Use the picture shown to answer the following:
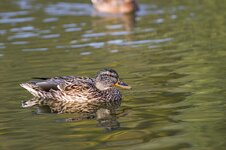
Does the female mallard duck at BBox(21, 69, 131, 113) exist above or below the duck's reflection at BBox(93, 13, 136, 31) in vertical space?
below

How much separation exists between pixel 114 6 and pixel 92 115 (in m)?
14.0

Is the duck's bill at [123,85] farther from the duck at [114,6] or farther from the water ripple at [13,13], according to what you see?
the duck at [114,6]

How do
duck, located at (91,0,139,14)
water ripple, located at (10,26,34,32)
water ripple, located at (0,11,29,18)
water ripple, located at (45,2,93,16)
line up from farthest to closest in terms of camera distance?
duck, located at (91,0,139,14) < water ripple, located at (45,2,93,16) < water ripple, located at (0,11,29,18) < water ripple, located at (10,26,34,32)

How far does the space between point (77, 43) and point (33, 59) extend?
2046 millimetres

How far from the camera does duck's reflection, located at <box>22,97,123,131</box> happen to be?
31.4 ft

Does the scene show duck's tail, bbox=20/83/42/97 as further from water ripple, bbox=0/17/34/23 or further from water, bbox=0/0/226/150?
water ripple, bbox=0/17/34/23

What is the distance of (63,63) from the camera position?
14414mm

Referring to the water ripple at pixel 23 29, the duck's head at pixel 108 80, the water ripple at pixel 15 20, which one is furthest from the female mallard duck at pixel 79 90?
the water ripple at pixel 15 20

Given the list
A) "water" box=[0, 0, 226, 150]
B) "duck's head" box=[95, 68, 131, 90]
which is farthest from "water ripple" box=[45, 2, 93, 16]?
"duck's head" box=[95, 68, 131, 90]

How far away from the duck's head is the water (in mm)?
265

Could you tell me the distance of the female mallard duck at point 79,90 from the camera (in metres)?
11.3

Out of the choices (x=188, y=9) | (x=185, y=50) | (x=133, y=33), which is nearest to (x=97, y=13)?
(x=188, y=9)

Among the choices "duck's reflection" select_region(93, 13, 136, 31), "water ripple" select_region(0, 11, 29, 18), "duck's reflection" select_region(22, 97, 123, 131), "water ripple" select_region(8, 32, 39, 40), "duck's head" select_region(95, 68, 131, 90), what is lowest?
"duck's reflection" select_region(22, 97, 123, 131)

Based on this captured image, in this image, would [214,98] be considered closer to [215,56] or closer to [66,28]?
[215,56]
